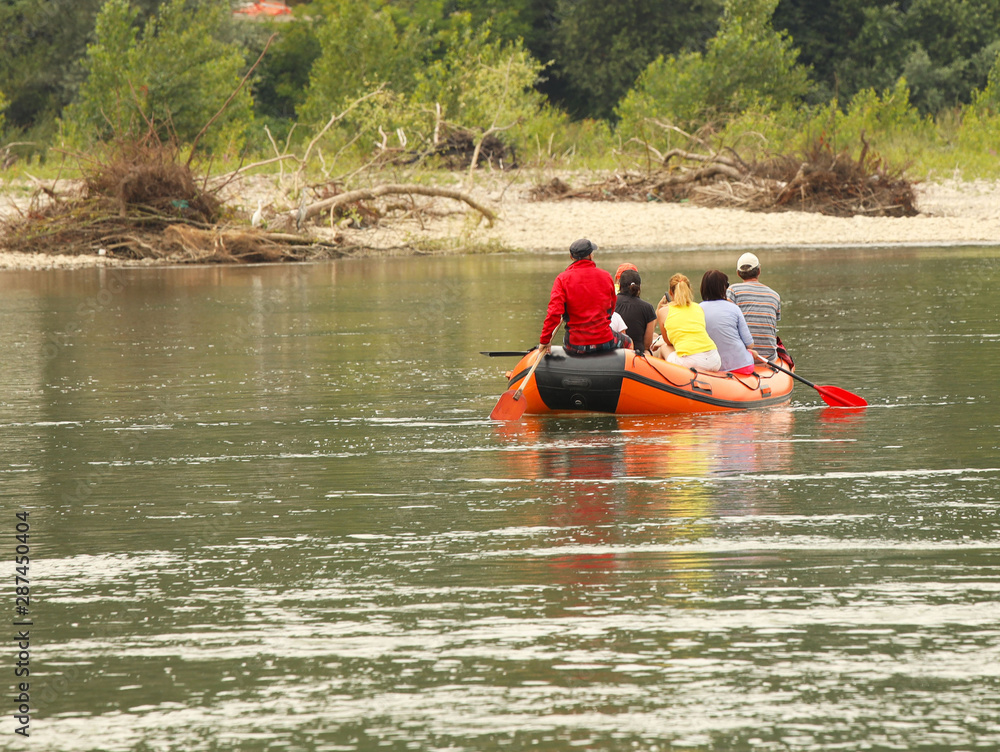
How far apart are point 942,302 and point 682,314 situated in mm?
8689

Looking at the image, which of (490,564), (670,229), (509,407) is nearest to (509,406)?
(509,407)

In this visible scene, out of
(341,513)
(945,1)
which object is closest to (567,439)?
(341,513)

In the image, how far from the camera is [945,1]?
53781 mm

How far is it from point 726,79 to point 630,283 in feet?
117

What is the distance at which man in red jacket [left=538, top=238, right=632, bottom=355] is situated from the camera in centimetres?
1064

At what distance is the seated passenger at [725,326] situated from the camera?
1106 cm

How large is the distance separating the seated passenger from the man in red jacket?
84cm

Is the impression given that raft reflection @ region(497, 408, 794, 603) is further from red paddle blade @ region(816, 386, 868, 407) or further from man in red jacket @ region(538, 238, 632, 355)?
man in red jacket @ region(538, 238, 632, 355)

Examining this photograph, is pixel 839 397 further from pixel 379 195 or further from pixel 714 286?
pixel 379 195

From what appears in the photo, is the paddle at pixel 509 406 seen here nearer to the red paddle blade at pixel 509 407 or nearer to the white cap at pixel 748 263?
the red paddle blade at pixel 509 407

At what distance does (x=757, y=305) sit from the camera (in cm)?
1150

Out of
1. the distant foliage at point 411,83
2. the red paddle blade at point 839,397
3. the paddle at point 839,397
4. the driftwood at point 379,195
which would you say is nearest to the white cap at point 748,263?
the paddle at point 839,397

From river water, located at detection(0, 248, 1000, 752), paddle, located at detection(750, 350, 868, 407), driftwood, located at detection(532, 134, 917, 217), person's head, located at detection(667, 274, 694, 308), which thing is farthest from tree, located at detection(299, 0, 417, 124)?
paddle, located at detection(750, 350, 868, 407)

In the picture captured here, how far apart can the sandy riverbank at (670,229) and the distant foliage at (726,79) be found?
7.78 m
